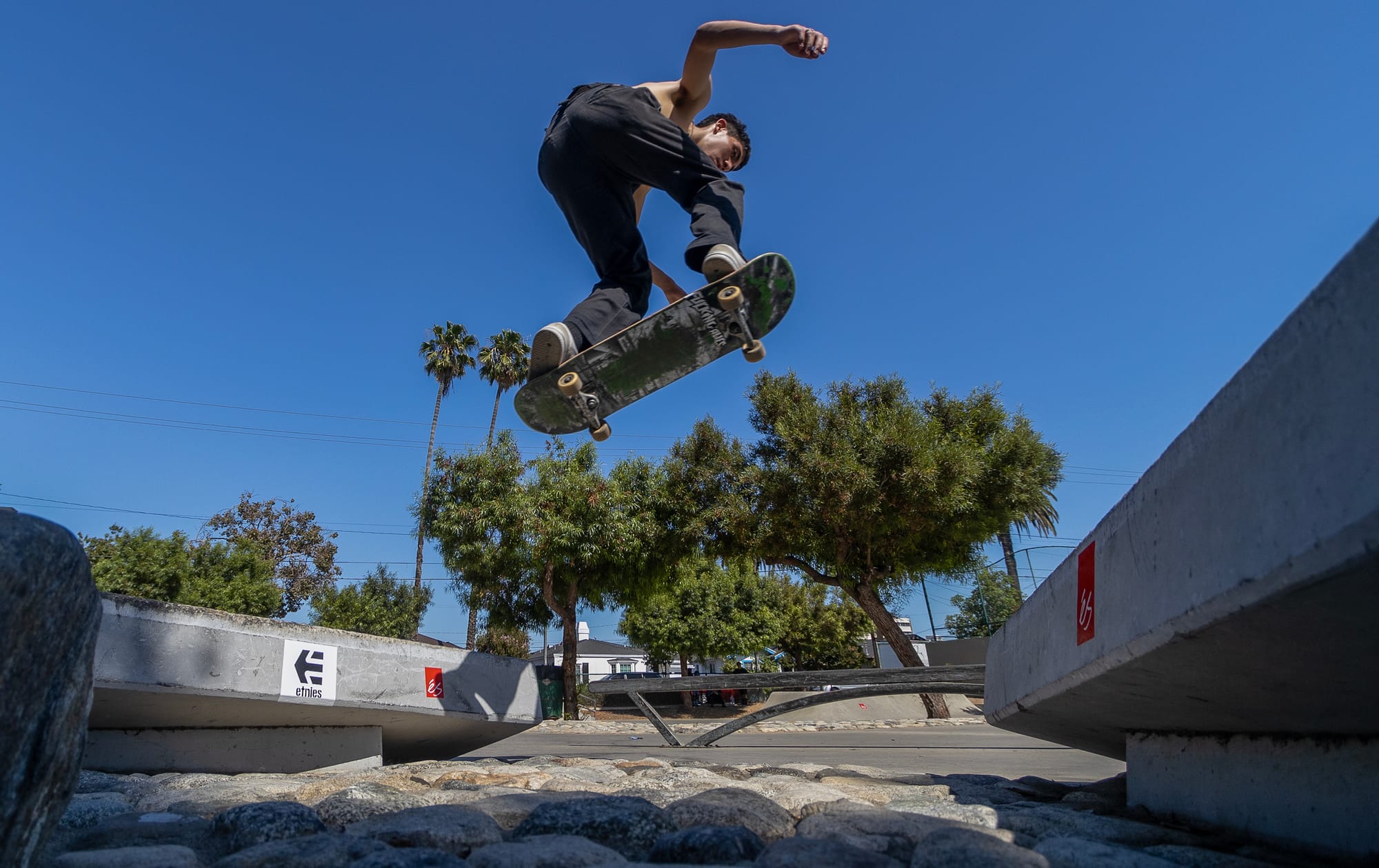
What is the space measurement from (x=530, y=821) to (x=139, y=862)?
821 mm

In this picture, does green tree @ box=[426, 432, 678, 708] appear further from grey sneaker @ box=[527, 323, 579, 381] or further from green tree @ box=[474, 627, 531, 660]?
grey sneaker @ box=[527, 323, 579, 381]

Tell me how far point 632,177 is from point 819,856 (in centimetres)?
320

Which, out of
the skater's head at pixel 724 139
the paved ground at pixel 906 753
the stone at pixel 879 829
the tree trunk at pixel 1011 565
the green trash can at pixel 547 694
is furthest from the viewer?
the tree trunk at pixel 1011 565

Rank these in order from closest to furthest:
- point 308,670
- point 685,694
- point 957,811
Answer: point 957,811 → point 308,670 → point 685,694

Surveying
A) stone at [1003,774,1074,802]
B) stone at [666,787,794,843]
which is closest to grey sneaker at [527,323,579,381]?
stone at [666,787,794,843]

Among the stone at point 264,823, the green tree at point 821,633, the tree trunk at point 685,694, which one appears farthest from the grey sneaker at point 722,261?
the green tree at point 821,633

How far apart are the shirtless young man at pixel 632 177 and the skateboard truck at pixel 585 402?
10 centimetres

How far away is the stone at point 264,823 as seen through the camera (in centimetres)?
181

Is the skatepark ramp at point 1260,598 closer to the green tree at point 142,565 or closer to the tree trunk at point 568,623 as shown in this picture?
the tree trunk at point 568,623

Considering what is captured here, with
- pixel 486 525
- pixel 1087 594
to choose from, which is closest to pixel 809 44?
pixel 1087 594

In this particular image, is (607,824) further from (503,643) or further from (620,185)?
(503,643)

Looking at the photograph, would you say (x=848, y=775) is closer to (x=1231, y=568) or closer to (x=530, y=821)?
(x=530, y=821)

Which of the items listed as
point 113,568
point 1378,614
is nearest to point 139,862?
point 1378,614

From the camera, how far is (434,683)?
4.38 metres
